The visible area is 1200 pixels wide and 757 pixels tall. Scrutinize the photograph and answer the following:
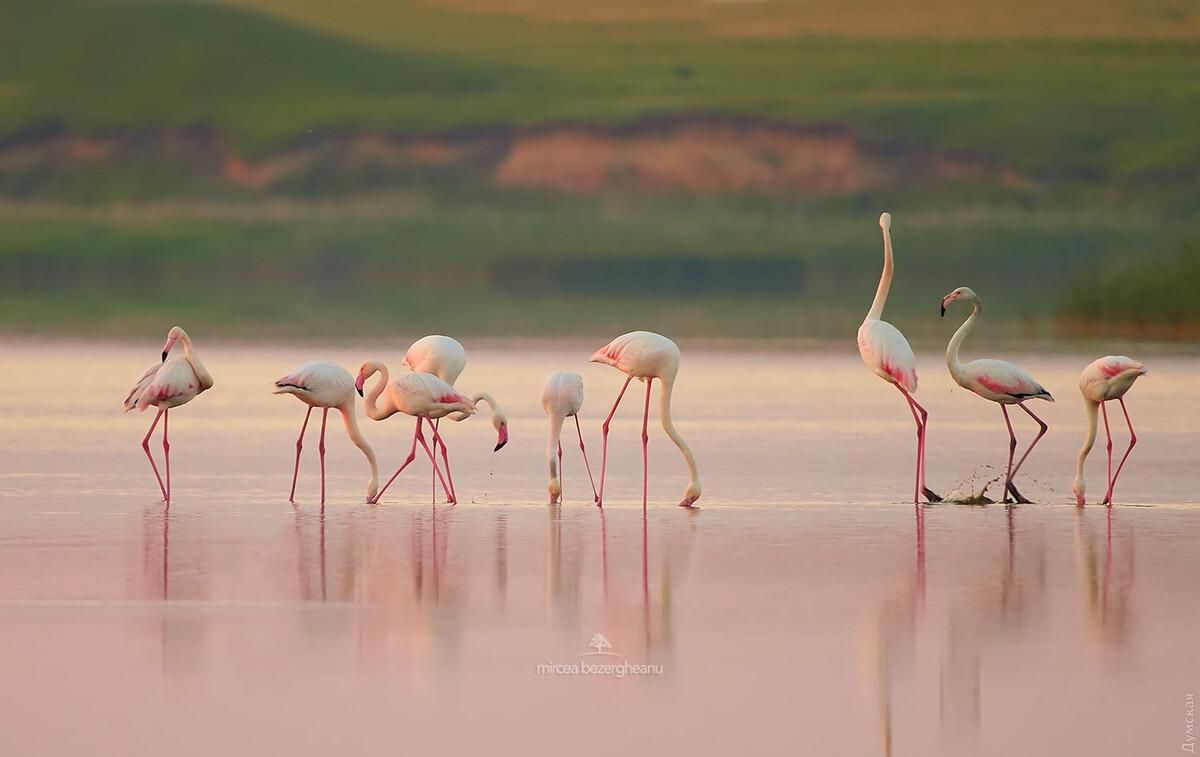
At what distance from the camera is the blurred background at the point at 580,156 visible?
208 feet

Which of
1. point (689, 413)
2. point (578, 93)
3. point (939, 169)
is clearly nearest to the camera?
point (689, 413)

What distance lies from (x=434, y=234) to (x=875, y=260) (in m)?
12.9

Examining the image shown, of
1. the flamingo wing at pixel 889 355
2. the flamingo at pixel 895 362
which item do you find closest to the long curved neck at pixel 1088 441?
the flamingo at pixel 895 362

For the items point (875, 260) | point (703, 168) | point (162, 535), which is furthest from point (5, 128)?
point (162, 535)

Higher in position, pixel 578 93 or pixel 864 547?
pixel 578 93

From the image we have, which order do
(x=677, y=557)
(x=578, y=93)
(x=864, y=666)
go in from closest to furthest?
(x=864, y=666) < (x=677, y=557) < (x=578, y=93)

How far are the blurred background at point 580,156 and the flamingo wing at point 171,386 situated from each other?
121 feet

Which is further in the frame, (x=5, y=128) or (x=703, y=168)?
(x=5, y=128)

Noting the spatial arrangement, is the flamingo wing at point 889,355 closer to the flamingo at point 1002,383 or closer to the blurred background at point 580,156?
the flamingo at point 1002,383

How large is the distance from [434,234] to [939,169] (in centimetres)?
1531

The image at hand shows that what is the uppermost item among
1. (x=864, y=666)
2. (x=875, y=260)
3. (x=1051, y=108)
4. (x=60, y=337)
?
(x=1051, y=108)

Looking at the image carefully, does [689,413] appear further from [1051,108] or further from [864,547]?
[1051,108]

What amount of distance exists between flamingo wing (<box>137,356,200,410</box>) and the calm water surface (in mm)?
526

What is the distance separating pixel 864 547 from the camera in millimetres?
9703
